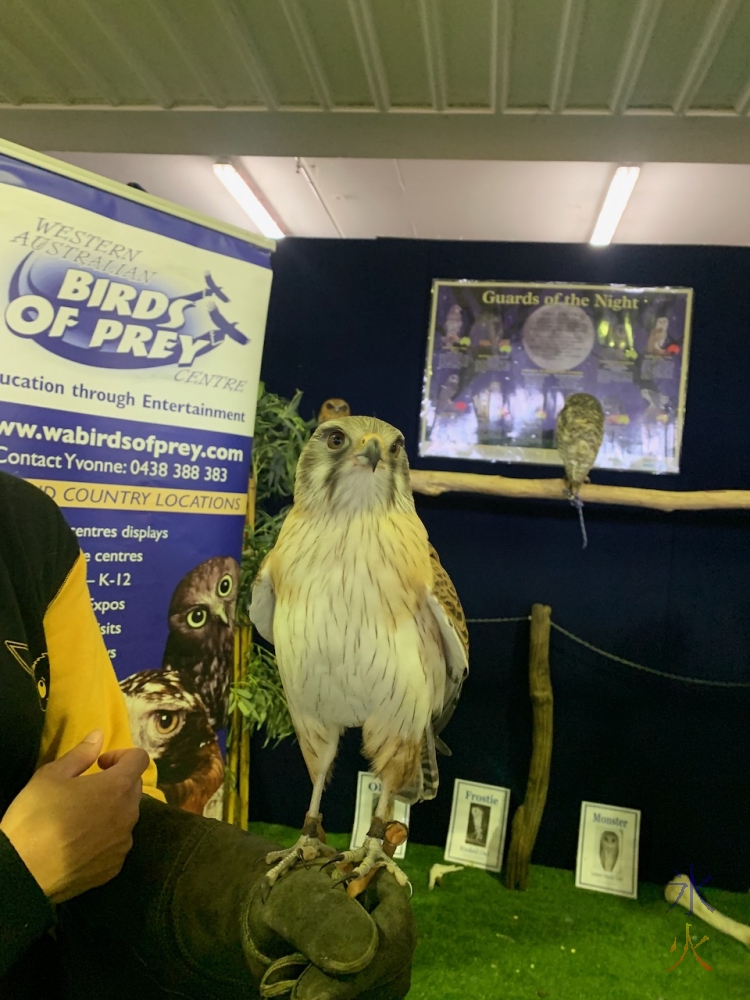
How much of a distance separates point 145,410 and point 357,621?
2.35ft

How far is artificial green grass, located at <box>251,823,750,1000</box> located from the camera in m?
1.95

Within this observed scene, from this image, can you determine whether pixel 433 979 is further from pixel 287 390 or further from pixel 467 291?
pixel 467 291

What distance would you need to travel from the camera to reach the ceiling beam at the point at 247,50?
4.31ft

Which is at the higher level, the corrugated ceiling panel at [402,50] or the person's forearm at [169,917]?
the corrugated ceiling panel at [402,50]

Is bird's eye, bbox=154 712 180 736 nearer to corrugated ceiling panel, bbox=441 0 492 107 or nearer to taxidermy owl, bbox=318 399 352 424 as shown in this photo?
taxidermy owl, bbox=318 399 352 424

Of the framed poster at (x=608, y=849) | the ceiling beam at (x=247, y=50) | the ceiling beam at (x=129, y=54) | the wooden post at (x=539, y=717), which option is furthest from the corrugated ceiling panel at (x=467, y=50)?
the framed poster at (x=608, y=849)

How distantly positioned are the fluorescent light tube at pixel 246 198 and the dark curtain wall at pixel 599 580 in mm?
113

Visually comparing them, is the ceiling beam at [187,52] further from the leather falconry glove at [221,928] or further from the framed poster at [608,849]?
the framed poster at [608,849]

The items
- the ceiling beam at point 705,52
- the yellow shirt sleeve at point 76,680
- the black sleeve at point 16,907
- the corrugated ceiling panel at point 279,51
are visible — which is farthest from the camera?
the corrugated ceiling panel at point 279,51

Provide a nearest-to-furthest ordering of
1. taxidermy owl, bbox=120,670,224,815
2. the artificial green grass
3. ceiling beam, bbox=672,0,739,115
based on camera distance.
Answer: ceiling beam, bbox=672,0,739,115 < taxidermy owl, bbox=120,670,224,815 < the artificial green grass

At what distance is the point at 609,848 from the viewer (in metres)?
2.53

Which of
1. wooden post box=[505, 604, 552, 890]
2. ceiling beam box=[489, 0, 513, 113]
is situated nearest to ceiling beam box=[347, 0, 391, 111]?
ceiling beam box=[489, 0, 513, 113]

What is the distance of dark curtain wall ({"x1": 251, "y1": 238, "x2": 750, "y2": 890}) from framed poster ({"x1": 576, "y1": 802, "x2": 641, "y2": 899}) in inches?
5.4

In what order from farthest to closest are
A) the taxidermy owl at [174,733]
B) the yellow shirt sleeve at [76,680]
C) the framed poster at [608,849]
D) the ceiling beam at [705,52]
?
1. the framed poster at [608,849]
2. the taxidermy owl at [174,733]
3. the ceiling beam at [705,52]
4. the yellow shirt sleeve at [76,680]
